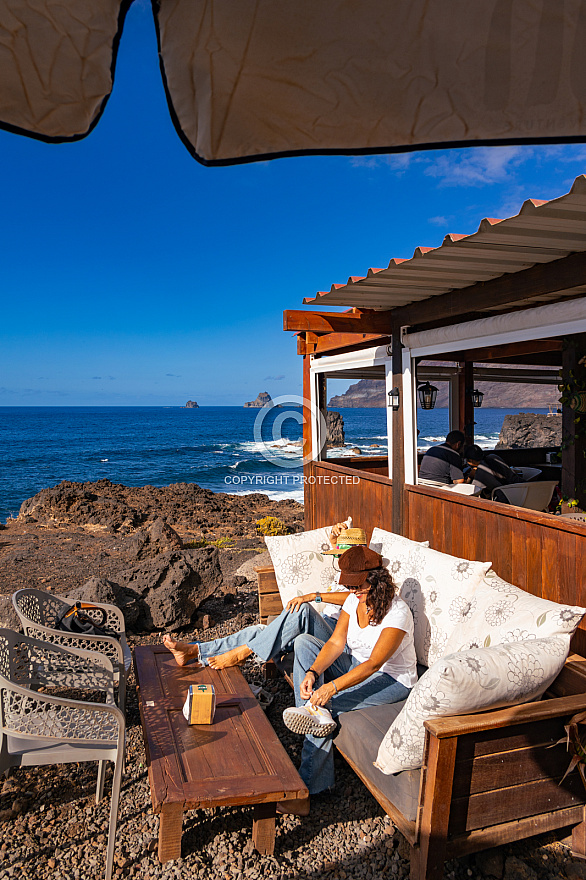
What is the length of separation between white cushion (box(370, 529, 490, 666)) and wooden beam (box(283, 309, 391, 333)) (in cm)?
214

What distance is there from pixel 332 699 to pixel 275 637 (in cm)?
57

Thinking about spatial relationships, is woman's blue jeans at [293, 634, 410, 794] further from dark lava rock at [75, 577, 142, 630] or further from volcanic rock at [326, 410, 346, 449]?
volcanic rock at [326, 410, 346, 449]

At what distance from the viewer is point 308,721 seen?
2527 millimetres

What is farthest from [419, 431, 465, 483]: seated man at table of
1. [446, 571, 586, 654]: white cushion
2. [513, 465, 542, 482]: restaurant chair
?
[446, 571, 586, 654]: white cushion

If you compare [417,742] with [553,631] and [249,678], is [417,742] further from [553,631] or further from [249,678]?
[249,678]

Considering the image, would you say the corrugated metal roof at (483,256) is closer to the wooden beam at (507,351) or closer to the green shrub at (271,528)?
the wooden beam at (507,351)

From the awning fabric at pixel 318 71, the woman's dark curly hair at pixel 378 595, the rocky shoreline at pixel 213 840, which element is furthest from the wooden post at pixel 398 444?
the awning fabric at pixel 318 71

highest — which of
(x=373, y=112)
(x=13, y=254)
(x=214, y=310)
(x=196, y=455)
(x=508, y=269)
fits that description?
(x=13, y=254)

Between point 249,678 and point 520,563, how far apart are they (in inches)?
75.7

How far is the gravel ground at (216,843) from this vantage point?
2.19 meters

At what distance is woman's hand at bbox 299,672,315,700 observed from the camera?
8.82ft

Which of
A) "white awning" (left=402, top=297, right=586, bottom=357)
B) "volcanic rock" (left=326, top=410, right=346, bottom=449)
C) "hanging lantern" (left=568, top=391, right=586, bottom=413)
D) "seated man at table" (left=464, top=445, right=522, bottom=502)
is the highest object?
"white awning" (left=402, top=297, right=586, bottom=357)

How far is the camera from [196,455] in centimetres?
4112

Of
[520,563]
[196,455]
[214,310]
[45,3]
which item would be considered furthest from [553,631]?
[214,310]
